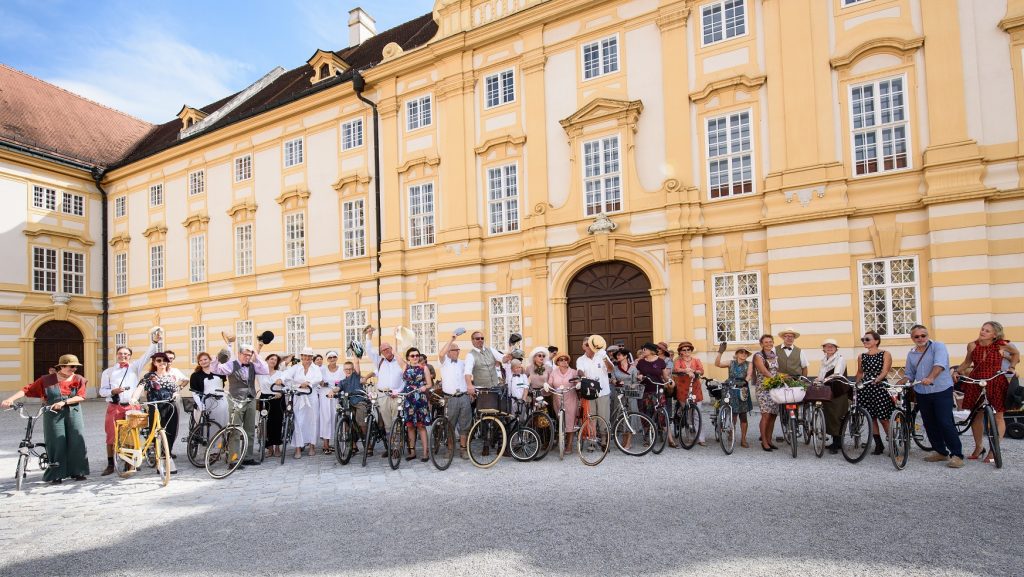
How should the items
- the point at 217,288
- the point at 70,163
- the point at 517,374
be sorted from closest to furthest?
the point at 517,374
the point at 217,288
the point at 70,163

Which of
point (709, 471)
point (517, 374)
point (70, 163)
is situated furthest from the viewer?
point (70, 163)

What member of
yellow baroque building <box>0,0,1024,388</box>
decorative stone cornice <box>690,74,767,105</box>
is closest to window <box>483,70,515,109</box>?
yellow baroque building <box>0,0,1024,388</box>

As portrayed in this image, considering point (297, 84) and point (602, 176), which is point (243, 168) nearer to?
point (297, 84)

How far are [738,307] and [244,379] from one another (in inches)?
427

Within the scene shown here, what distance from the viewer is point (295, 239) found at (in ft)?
75.4

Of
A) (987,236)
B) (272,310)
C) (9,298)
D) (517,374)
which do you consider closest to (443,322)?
(272,310)

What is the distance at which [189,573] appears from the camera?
4836mm

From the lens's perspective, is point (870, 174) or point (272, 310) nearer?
point (870, 174)

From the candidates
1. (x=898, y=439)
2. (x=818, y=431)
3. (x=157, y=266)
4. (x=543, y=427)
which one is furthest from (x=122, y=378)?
(x=157, y=266)

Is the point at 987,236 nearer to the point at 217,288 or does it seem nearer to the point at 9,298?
the point at 217,288

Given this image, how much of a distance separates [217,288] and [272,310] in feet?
11.0

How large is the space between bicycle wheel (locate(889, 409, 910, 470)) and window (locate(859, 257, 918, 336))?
6.45 m

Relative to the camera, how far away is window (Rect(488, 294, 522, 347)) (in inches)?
712

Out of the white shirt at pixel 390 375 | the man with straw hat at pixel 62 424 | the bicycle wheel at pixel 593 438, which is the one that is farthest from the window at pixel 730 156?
the man with straw hat at pixel 62 424
